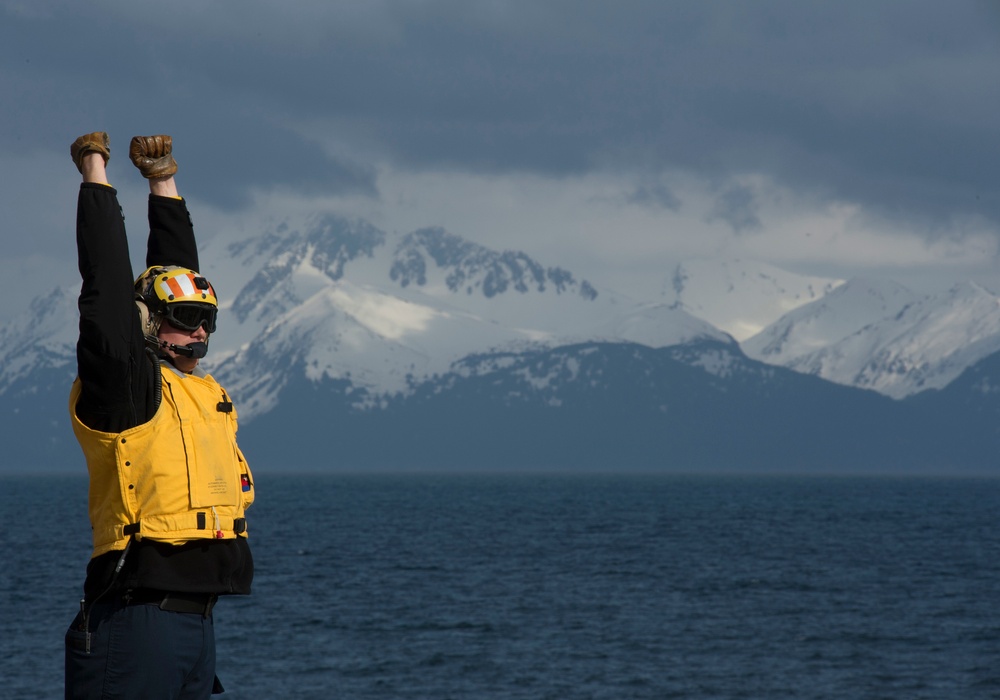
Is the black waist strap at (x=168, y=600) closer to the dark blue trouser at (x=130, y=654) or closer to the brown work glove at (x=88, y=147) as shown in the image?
the dark blue trouser at (x=130, y=654)

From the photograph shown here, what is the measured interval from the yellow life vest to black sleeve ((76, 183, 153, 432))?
118mm

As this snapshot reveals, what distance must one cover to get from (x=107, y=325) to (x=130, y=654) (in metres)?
1.67

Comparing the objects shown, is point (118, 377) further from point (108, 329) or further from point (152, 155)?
point (152, 155)

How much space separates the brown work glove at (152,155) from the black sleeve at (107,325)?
1.65 meters

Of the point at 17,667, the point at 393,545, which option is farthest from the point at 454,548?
the point at 17,667

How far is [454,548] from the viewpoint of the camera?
349ft

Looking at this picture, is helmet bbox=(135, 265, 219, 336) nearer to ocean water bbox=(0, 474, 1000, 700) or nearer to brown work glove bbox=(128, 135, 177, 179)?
brown work glove bbox=(128, 135, 177, 179)

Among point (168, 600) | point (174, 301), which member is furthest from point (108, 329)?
point (168, 600)

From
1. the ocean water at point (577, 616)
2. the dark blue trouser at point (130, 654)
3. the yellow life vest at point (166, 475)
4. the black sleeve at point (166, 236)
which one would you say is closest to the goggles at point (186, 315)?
the yellow life vest at point (166, 475)

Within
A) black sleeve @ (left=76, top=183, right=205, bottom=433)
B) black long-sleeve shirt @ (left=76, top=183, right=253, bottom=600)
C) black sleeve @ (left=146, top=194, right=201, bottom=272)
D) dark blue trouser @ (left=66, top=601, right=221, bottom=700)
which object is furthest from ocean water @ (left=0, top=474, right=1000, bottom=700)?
black sleeve @ (left=76, top=183, right=205, bottom=433)

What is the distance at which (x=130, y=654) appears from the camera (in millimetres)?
6715

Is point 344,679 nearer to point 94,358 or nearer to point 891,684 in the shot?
point 891,684

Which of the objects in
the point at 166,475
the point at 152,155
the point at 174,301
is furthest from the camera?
the point at 152,155

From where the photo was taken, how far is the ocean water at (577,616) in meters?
47.7
